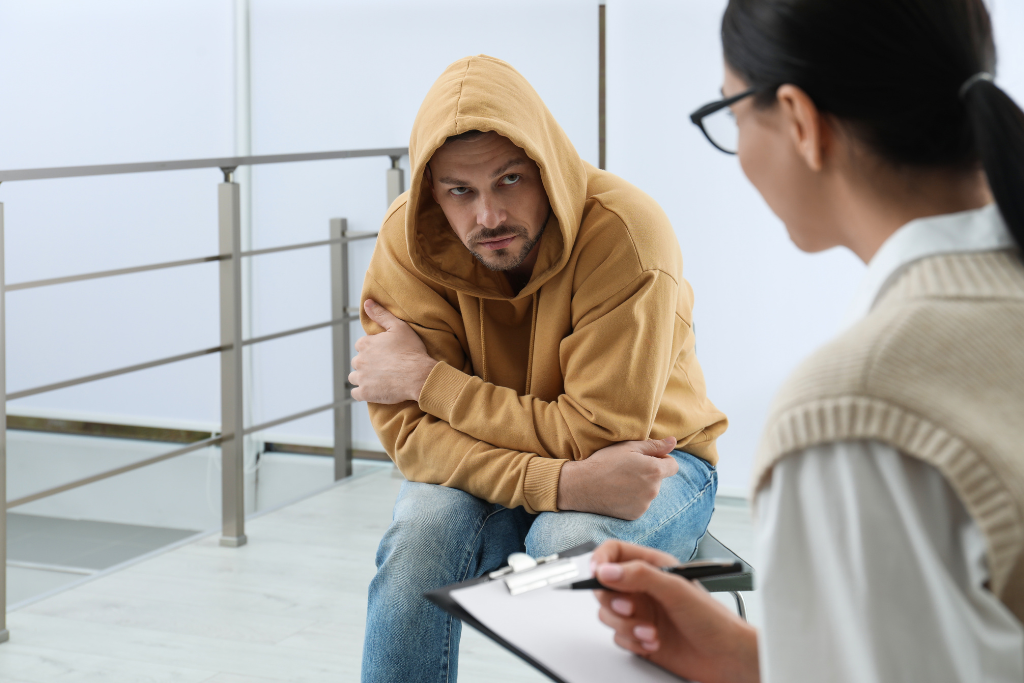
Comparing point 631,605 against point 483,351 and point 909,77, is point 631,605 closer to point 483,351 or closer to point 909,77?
point 909,77

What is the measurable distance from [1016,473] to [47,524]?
3920mm

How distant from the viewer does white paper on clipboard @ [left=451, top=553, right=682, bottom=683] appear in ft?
2.51

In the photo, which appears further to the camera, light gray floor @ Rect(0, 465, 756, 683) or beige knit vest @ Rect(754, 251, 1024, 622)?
light gray floor @ Rect(0, 465, 756, 683)

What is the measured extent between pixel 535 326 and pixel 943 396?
1.00 meters

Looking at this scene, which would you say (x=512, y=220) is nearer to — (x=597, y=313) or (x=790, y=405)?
(x=597, y=313)

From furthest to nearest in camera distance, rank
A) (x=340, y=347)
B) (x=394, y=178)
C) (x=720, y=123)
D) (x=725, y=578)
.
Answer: (x=340, y=347) → (x=394, y=178) → (x=725, y=578) → (x=720, y=123)

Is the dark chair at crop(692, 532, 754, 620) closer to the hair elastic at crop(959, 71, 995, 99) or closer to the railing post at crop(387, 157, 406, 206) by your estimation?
the hair elastic at crop(959, 71, 995, 99)

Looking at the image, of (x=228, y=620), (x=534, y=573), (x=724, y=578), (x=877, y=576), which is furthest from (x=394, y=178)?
(x=877, y=576)

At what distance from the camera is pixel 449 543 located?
Result: 4.42 feet

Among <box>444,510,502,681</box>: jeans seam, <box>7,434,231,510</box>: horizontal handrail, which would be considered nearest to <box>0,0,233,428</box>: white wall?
<box>7,434,231,510</box>: horizontal handrail

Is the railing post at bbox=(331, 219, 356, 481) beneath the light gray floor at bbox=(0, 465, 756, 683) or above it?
above

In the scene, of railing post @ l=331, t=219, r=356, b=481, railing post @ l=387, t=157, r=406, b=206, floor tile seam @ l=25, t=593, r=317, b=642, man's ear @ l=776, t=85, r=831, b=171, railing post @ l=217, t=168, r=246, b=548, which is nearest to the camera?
man's ear @ l=776, t=85, r=831, b=171

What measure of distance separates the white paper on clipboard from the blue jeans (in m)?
0.46

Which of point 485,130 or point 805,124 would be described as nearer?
point 805,124
